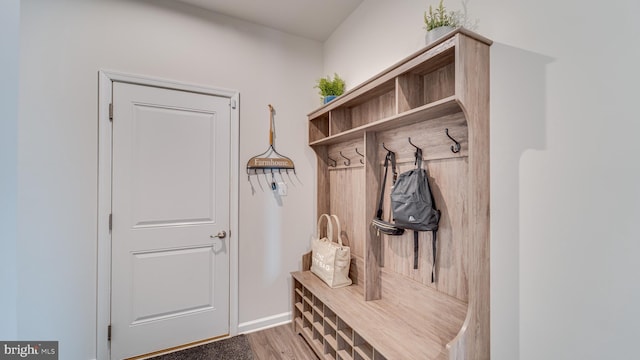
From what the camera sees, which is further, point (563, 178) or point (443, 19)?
point (443, 19)

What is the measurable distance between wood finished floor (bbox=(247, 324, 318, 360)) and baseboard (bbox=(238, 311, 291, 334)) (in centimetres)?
4

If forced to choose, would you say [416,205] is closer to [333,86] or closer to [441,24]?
[441,24]

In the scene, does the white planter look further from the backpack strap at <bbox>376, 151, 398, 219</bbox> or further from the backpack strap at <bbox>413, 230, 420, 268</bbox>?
the backpack strap at <bbox>413, 230, 420, 268</bbox>

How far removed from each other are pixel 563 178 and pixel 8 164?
1612 mm

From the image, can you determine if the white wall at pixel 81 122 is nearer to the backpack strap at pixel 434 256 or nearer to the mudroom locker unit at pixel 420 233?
the mudroom locker unit at pixel 420 233

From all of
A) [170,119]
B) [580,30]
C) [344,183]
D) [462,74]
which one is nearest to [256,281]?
[344,183]

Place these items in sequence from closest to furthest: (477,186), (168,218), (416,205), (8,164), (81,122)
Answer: (8,164)
(477,186)
(416,205)
(81,122)
(168,218)

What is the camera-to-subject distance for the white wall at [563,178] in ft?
2.82

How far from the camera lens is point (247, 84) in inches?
96.2

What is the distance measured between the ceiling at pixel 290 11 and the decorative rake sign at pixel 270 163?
0.78 meters

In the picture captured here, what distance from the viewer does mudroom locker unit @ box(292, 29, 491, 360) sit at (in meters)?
1.19

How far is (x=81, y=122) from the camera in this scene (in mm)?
1873

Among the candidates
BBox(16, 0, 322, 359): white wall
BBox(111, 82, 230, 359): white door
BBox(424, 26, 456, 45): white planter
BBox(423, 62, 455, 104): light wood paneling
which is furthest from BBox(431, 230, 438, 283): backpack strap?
BBox(111, 82, 230, 359): white door

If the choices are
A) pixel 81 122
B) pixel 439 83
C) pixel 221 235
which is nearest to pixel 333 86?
pixel 439 83
